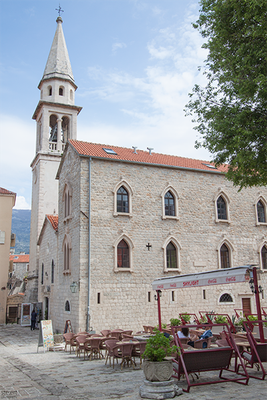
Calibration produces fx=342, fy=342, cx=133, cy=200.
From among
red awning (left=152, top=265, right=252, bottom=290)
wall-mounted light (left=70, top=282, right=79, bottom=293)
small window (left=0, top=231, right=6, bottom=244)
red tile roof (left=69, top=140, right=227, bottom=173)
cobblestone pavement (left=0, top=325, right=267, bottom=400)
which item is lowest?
cobblestone pavement (left=0, top=325, right=267, bottom=400)

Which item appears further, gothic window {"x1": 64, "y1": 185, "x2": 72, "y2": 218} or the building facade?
the building facade

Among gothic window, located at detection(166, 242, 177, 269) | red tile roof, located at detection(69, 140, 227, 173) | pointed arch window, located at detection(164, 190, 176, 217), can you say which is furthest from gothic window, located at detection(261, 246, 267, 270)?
pointed arch window, located at detection(164, 190, 176, 217)

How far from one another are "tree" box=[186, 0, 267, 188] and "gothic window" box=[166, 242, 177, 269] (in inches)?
368

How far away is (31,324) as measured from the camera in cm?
2470

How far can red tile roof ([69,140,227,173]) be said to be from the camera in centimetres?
1997

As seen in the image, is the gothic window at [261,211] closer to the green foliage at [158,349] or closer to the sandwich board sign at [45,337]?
the sandwich board sign at [45,337]

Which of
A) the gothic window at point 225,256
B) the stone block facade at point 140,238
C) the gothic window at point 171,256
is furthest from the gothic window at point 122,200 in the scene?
the gothic window at point 225,256

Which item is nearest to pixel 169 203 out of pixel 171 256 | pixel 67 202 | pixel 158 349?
pixel 171 256

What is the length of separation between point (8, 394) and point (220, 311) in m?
15.2

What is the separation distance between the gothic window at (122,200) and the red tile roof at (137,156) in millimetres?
1846

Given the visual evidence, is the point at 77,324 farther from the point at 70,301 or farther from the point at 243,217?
the point at 243,217

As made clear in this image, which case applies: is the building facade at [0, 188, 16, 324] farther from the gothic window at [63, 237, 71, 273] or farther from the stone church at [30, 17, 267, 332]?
the gothic window at [63, 237, 71, 273]

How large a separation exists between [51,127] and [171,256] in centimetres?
2195

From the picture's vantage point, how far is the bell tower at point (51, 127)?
1233 inches
